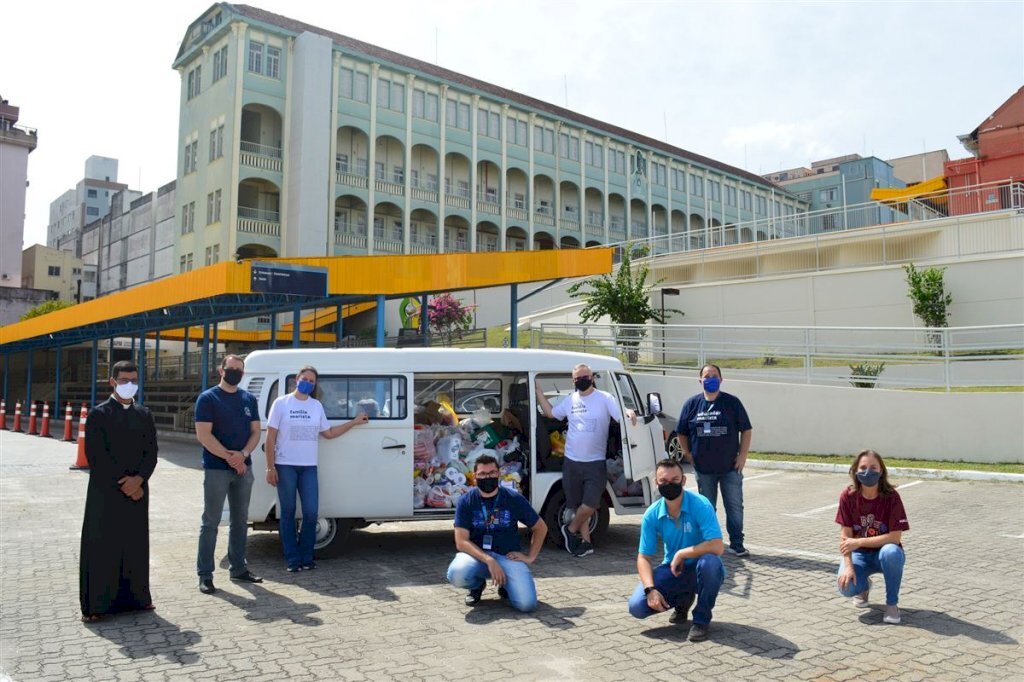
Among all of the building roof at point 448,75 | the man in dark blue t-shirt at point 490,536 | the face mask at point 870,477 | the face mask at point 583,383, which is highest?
the building roof at point 448,75

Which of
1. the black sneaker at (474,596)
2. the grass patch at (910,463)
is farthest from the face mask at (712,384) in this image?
the grass patch at (910,463)

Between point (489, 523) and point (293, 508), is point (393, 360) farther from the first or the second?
point (489, 523)

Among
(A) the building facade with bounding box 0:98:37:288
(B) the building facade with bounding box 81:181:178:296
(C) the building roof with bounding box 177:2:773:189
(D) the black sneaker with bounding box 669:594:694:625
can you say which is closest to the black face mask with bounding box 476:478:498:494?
(D) the black sneaker with bounding box 669:594:694:625

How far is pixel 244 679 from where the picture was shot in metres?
4.62

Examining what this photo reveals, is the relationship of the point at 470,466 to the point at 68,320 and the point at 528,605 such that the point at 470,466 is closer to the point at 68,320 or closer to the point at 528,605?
the point at 528,605

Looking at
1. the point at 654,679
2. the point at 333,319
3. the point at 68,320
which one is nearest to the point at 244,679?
the point at 654,679

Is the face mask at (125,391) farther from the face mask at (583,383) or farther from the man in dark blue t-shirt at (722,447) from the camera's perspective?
the man in dark blue t-shirt at (722,447)

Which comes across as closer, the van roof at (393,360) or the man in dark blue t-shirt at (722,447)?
the man in dark blue t-shirt at (722,447)

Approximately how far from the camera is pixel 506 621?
5.78 meters

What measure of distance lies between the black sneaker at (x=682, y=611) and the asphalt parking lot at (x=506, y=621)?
123 mm

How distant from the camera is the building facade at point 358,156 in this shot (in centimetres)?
4322

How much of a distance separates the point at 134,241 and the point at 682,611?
64.2m

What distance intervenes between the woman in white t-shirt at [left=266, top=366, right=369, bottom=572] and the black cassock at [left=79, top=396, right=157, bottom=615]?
1.36 meters

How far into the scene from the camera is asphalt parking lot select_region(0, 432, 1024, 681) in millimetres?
4785
